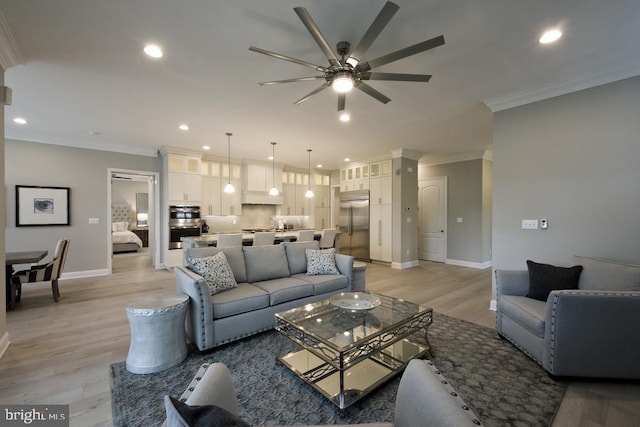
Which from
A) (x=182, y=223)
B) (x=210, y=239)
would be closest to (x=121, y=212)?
(x=182, y=223)

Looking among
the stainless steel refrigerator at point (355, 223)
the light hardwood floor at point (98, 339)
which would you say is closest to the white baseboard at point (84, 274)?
the light hardwood floor at point (98, 339)

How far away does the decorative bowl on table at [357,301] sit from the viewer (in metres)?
2.45

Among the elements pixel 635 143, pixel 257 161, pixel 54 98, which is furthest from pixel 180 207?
pixel 635 143

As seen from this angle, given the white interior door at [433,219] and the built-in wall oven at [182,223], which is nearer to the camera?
the built-in wall oven at [182,223]

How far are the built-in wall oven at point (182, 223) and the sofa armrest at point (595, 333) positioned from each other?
244 inches

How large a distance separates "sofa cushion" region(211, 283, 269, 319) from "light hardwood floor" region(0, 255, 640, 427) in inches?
37.0

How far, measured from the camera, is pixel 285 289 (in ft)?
10.0

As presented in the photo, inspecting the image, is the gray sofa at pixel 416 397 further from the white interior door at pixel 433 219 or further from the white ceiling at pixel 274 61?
the white interior door at pixel 433 219

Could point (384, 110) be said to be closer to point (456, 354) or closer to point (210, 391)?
point (456, 354)

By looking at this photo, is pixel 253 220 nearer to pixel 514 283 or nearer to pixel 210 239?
pixel 210 239

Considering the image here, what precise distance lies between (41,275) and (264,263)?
3.32m

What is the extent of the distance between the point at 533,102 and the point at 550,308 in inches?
99.1

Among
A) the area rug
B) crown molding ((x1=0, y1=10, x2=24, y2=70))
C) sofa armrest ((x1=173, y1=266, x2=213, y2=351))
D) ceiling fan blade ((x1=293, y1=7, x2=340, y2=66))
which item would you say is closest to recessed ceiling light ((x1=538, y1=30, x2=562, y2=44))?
ceiling fan blade ((x1=293, y1=7, x2=340, y2=66))

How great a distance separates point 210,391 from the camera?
881mm
